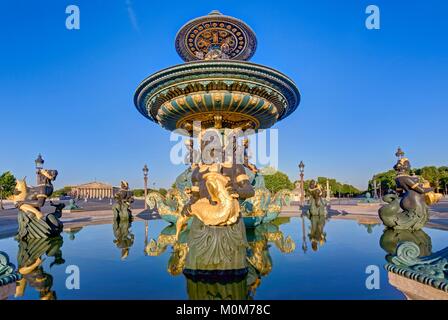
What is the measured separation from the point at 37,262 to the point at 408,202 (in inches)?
374

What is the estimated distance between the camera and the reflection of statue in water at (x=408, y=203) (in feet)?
25.7

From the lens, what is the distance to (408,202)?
8023 millimetres

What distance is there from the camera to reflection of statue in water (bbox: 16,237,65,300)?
3.49m

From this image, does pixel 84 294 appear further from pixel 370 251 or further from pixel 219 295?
pixel 370 251

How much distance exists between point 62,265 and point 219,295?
3.28 meters

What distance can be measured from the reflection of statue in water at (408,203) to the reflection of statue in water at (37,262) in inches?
351

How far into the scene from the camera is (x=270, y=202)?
10.2 m

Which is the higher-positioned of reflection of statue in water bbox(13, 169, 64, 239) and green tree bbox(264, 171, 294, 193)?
green tree bbox(264, 171, 294, 193)

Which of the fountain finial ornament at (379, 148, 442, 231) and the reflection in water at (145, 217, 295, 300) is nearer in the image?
the reflection in water at (145, 217, 295, 300)

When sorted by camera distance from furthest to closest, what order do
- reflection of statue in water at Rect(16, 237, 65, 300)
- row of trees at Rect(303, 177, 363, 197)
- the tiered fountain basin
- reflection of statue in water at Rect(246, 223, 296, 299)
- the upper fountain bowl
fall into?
row of trees at Rect(303, 177, 363, 197) → the upper fountain bowl → the tiered fountain basin → reflection of statue in water at Rect(246, 223, 296, 299) → reflection of statue in water at Rect(16, 237, 65, 300)

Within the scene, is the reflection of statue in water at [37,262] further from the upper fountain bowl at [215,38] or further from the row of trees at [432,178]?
the row of trees at [432,178]

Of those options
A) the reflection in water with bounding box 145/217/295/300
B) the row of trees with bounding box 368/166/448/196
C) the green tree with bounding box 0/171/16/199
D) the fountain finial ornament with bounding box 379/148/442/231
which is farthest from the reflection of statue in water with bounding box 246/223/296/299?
the green tree with bounding box 0/171/16/199

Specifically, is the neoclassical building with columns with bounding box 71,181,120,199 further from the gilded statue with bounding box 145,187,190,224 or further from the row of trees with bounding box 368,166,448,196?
the gilded statue with bounding box 145,187,190,224
